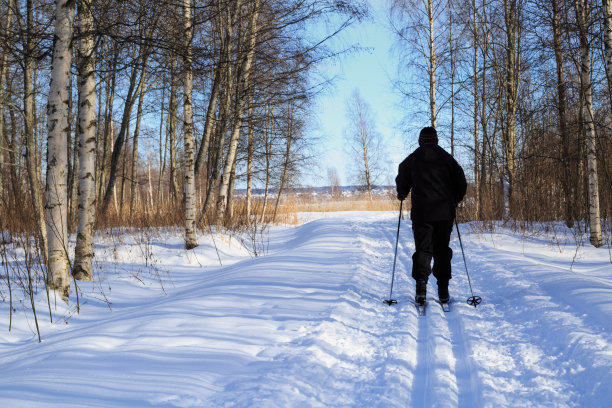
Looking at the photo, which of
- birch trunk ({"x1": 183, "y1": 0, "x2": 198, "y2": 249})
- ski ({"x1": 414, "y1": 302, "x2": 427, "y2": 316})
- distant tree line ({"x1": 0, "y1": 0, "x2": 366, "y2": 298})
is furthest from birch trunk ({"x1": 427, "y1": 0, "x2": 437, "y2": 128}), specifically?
ski ({"x1": 414, "y1": 302, "x2": 427, "y2": 316})

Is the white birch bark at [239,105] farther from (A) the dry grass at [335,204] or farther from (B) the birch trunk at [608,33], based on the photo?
(A) the dry grass at [335,204]

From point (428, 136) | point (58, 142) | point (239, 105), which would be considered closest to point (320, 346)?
point (428, 136)

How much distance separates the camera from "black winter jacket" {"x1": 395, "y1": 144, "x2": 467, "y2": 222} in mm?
4262

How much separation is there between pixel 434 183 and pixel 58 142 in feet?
15.6

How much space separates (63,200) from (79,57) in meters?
2.41

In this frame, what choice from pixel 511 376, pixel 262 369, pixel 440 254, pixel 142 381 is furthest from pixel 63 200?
pixel 511 376

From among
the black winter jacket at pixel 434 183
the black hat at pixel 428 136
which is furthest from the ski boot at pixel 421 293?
the black hat at pixel 428 136

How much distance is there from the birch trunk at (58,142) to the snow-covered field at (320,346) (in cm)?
48

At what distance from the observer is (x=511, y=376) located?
243 centimetres

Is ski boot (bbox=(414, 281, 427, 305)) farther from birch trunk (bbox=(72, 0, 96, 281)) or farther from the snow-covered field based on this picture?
birch trunk (bbox=(72, 0, 96, 281))

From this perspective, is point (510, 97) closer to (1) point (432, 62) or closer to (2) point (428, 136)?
(1) point (432, 62)

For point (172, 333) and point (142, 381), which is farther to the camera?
point (172, 333)

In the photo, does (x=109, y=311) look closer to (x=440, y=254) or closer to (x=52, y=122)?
(x=52, y=122)

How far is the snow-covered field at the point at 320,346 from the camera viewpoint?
2191 mm
